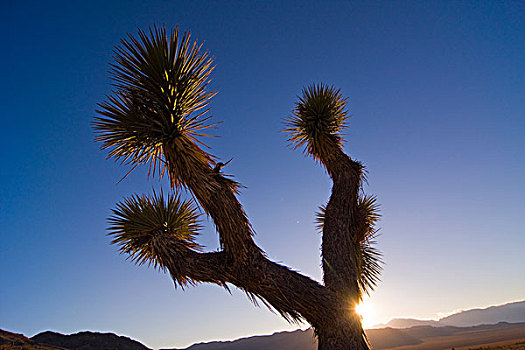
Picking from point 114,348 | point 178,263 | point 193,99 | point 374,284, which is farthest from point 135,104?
point 114,348

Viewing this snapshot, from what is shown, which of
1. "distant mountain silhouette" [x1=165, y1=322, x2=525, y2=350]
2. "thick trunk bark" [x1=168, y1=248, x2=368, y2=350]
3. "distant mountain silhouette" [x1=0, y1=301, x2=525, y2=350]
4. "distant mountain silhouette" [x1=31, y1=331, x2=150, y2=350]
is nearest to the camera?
"thick trunk bark" [x1=168, y1=248, x2=368, y2=350]

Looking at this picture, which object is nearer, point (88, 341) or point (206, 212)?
point (206, 212)

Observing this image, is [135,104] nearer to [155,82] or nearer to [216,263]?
[155,82]

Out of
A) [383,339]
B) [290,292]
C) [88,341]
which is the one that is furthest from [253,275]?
[383,339]

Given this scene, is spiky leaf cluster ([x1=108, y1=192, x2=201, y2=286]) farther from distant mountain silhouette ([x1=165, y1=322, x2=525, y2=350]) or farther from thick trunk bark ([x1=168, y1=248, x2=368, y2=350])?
distant mountain silhouette ([x1=165, y1=322, x2=525, y2=350])

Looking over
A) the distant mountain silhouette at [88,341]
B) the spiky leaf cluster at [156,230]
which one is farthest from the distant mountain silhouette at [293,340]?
the spiky leaf cluster at [156,230]

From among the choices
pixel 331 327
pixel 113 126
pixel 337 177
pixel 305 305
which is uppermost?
pixel 113 126

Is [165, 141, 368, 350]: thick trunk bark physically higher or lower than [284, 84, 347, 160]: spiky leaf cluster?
lower

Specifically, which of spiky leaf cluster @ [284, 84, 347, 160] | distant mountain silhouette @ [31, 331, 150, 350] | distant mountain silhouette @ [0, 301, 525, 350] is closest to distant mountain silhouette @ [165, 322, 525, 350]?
distant mountain silhouette @ [0, 301, 525, 350]

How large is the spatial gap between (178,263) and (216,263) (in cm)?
54

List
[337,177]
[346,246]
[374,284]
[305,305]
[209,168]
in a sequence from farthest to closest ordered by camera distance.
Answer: [374,284] < [337,177] < [346,246] < [209,168] < [305,305]

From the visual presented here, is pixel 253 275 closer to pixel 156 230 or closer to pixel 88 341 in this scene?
pixel 156 230

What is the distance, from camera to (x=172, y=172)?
16.7 ft

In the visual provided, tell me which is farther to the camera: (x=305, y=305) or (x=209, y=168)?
(x=209, y=168)
